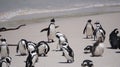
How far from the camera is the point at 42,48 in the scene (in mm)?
1845

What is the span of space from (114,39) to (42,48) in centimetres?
47

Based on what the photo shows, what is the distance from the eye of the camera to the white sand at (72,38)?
5.77ft

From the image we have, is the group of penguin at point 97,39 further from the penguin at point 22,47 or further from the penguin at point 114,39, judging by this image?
the penguin at point 22,47

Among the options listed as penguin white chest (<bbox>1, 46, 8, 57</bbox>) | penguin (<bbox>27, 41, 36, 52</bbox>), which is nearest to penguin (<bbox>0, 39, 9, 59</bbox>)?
penguin white chest (<bbox>1, 46, 8, 57</bbox>)

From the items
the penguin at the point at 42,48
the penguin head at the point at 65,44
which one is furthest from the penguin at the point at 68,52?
the penguin at the point at 42,48

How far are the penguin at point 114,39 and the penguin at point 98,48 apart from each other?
0.06 meters

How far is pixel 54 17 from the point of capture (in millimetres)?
1880

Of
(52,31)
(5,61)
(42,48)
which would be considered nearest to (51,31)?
(52,31)

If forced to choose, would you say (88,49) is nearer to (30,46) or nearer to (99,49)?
(99,49)

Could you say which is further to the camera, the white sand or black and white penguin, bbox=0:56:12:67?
black and white penguin, bbox=0:56:12:67

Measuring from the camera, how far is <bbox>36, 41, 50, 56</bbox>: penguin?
6.00 feet

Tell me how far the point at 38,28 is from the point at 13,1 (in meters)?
0.26

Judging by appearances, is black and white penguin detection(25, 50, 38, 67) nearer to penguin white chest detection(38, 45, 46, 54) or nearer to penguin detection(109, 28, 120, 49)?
penguin white chest detection(38, 45, 46, 54)

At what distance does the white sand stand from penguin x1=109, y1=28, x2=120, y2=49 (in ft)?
0.07
